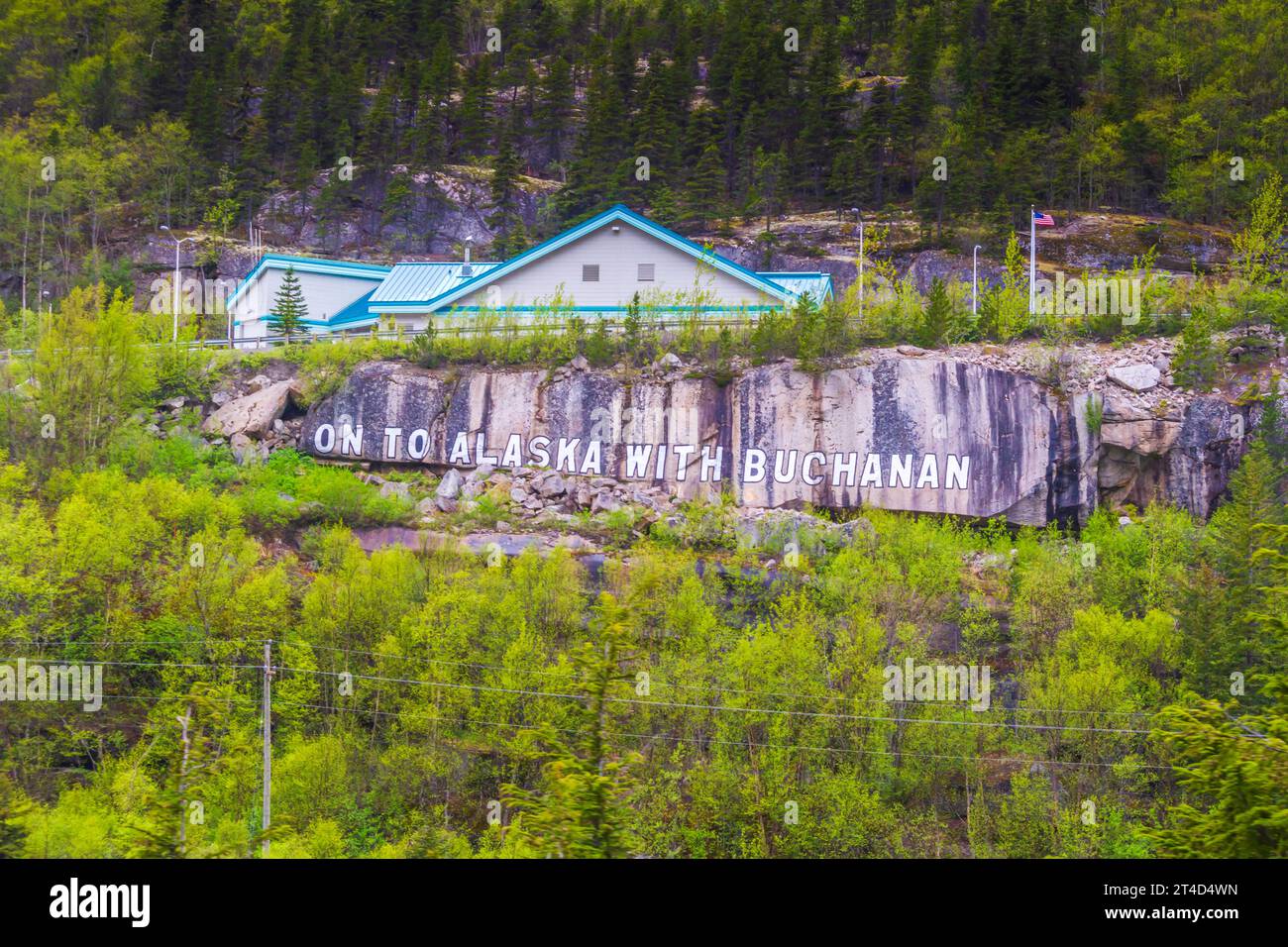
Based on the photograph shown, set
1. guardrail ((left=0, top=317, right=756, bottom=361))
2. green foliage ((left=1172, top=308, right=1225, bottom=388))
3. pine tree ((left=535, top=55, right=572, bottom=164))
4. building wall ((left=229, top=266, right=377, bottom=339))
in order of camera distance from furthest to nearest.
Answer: pine tree ((left=535, top=55, right=572, bottom=164)) < building wall ((left=229, top=266, right=377, bottom=339)) < guardrail ((left=0, top=317, right=756, bottom=361)) < green foliage ((left=1172, top=308, right=1225, bottom=388))

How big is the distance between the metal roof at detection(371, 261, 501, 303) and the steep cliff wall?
878cm

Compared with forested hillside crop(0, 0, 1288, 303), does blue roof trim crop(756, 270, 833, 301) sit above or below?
below

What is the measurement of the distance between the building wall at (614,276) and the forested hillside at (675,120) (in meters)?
14.8

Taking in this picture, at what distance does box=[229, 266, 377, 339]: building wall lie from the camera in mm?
54438

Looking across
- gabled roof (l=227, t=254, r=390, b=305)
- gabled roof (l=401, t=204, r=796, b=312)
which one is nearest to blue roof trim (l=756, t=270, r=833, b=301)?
gabled roof (l=401, t=204, r=796, b=312)

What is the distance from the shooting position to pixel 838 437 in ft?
134

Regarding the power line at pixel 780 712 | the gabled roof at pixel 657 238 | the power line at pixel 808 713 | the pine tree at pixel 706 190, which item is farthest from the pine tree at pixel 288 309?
the power line at pixel 808 713

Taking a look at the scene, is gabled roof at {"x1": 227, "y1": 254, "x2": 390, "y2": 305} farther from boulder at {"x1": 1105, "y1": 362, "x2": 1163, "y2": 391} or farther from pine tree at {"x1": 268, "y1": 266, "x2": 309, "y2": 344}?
boulder at {"x1": 1105, "y1": 362, "x2": 1163, "y2": 391}

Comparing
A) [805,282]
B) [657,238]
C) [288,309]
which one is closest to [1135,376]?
[805,282]

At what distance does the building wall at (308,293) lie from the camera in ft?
179

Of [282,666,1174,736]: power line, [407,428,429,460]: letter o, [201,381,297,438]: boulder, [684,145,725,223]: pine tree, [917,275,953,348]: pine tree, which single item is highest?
[684,145,725,223]: pine tree

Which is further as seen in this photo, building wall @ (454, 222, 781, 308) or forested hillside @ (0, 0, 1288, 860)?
building wall @ (454, 222, 781, 308)

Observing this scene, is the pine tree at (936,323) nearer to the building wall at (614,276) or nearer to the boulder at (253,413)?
the building wall at (614,276)

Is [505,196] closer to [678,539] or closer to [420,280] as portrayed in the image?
[420,280]
